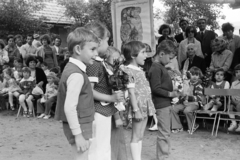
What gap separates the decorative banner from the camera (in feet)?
24.9

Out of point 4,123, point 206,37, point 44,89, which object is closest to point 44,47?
point 44,89

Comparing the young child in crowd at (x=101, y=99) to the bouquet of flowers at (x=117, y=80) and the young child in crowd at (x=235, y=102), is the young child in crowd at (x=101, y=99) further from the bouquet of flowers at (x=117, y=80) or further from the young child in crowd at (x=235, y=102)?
the young child in crowd at (x=235, y=102)

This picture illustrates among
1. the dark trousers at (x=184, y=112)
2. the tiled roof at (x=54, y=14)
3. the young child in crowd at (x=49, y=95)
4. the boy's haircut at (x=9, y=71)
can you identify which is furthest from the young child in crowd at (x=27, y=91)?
the tiled roof at (x=54, y=14)

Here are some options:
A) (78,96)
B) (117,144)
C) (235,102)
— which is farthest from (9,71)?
(78,96)

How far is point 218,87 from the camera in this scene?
694cm

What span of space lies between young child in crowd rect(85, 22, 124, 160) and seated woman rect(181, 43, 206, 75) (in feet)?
14.9

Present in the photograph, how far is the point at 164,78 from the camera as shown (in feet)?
14.9

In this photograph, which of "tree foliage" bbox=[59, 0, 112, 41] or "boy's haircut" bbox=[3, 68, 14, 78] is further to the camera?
"tree foliage" bbox=[59, 0, 112, 41]

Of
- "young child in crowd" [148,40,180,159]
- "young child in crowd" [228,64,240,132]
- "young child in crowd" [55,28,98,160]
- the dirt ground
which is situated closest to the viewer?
"young child in crowd" [55,28,98,160]

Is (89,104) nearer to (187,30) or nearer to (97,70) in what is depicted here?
(97,70)

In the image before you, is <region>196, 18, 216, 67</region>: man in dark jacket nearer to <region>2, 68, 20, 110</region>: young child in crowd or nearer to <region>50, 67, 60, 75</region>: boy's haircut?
<region>50, 67, 60, 75</region>: boy's haircut

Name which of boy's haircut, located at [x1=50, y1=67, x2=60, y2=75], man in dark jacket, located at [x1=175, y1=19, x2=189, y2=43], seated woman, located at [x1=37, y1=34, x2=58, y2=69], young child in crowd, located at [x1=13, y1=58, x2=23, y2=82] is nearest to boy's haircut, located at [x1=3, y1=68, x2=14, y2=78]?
young child in crowd, located at [x1=13, y1=58, x2=23, y2=82]

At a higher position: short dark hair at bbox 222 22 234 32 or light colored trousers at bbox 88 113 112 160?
short dark hair at bbox 222 22 234 32

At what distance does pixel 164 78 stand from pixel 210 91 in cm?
228
